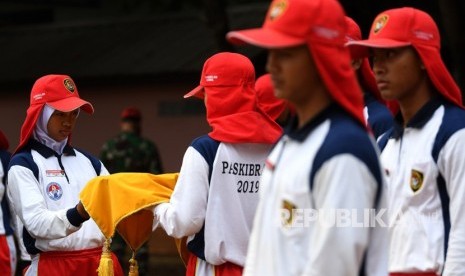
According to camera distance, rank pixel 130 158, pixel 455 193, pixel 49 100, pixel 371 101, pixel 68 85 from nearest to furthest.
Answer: pixel 455 193
pixel 371 101
pixel 49 100
pixel 68 85
pixel 130 158

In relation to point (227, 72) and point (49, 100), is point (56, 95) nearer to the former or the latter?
point (49, 100)

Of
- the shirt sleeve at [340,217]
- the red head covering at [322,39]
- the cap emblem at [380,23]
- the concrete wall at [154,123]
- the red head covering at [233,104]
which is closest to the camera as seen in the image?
the shirt sleeve at [340,217]

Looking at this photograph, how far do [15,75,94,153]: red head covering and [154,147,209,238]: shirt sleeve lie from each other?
4.85 feet

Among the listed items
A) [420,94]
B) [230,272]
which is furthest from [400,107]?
[230,272]

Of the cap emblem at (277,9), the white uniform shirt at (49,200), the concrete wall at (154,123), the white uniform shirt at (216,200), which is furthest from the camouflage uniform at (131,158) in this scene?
the cap emblem at (277,9)

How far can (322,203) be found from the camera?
437 cm

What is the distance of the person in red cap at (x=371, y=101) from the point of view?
271 inches

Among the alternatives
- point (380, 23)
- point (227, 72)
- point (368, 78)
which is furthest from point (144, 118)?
point (380, 23)

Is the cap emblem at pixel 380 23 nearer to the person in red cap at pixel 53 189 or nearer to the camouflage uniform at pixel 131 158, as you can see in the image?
the person in red cap at pixel 53 189

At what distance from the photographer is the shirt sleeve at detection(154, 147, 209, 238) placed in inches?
257

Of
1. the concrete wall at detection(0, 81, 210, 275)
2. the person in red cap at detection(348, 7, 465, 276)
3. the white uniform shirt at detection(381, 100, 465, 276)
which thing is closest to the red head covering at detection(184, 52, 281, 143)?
the person in red cap at detection(348, 7, 465, 276)

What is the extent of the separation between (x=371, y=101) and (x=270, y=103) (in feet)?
2.70

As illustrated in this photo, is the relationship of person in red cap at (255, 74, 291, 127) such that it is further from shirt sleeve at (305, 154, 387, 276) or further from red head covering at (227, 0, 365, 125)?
shirt sleeve at (305, 154, 387, 276)

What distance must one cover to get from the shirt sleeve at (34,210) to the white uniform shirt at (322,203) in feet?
9.17
